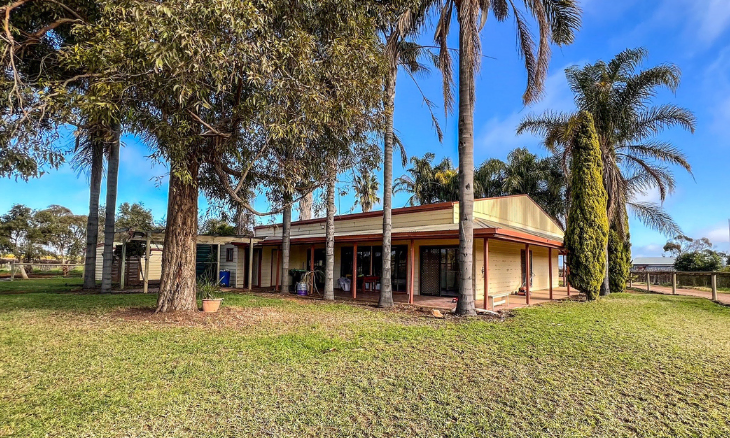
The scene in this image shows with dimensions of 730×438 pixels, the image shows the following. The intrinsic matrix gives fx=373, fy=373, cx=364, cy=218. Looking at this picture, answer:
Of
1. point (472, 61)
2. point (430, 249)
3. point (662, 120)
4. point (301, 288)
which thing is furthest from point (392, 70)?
point (662, 120)

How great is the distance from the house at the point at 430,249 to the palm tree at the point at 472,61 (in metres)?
1.42

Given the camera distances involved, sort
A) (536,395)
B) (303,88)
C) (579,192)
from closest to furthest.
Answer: (536,395) < (303,88) < (579,192)

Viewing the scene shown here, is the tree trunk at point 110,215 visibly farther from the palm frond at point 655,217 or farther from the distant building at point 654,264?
the distant building at point 654,264

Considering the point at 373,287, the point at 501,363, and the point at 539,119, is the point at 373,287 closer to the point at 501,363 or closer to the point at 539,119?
the point at 539,119

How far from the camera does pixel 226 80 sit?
6.52m

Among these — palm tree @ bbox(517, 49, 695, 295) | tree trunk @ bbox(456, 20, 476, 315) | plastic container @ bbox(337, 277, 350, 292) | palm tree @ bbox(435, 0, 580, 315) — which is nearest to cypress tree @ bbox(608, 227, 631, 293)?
palm tree @ bbox(517, 49, 695, 295)

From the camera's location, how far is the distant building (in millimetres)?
52938

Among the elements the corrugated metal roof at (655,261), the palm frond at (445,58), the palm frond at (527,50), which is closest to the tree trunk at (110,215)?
the palm frond at (445,58)

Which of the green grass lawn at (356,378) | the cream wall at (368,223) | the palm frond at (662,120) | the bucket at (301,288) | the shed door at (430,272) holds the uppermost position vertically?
the palm frond at (662,120)

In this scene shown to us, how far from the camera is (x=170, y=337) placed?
639 centimetres

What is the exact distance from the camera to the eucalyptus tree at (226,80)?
→ 506cm

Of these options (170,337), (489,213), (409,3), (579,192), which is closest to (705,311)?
(579,192)

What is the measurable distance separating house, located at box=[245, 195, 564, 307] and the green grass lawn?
4.46 m

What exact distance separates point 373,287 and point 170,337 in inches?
404
